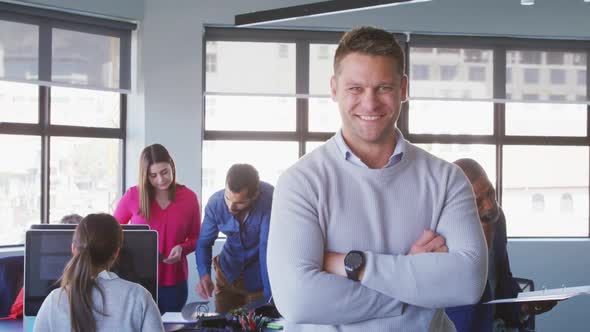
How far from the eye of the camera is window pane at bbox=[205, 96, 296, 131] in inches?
225

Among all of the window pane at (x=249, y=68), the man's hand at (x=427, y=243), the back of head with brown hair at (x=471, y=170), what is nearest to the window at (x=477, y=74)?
the window pane at (x=249, y=68)

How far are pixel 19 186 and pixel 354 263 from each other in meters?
4.24

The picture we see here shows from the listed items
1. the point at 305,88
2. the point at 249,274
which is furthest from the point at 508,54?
the point at 249,274

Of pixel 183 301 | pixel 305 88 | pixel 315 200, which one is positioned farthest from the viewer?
pixel 305 88

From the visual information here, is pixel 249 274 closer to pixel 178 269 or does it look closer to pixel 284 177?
pixel 178 269

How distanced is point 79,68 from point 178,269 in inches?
85.1

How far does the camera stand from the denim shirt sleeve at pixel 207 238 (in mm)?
3795

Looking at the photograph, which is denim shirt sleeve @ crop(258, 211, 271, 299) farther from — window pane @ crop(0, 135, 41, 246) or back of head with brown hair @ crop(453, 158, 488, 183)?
window pane @ crop(0, 135, 41, 246)

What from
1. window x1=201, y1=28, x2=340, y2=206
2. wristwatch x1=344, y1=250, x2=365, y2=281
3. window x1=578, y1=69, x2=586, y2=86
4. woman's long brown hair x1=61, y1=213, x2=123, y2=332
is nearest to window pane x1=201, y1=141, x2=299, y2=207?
window x1=201, y1=28, x2=340, y2=206

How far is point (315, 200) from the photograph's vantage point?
60.5 inches

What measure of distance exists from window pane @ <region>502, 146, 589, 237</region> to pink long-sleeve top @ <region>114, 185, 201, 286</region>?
10.7 ft

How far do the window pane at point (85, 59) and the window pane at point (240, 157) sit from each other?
3.28 feet

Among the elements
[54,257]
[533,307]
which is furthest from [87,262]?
[533,307]

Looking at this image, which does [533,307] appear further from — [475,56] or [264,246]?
[475,56]
